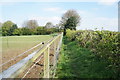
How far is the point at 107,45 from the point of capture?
5.94m

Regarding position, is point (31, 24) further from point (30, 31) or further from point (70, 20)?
point (70, 20)

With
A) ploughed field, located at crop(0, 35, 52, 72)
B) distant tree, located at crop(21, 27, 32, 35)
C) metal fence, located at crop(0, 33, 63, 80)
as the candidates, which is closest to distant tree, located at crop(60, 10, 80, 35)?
distant tree, located at crop(21, 27, 32, 35)

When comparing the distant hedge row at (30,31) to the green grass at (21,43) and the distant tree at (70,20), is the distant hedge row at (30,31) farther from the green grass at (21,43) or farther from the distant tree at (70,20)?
the green grass at (21,43)

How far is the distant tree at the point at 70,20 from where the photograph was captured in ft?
174

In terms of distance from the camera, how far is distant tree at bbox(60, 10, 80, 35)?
174 ft

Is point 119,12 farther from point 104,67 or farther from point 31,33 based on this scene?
point 31,33

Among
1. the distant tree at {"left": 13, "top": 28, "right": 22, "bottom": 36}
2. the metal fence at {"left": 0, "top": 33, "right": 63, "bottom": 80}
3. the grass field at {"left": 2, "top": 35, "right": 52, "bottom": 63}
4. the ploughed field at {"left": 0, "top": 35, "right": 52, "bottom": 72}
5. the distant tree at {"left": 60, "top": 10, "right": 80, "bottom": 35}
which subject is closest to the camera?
the metal fence at {"left": 0, "top": 33, "right": 63, "bottom": 80}

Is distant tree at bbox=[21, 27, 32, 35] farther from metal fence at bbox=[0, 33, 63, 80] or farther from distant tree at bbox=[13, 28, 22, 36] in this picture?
metal fence at bbox=[0, 33, 63, 80]

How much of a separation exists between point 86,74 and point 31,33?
5365cm

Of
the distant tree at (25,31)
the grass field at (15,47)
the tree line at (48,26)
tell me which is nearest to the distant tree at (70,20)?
the tree line at (48,26)

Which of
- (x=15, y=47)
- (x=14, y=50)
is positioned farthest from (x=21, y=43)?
(x=14, y=50)

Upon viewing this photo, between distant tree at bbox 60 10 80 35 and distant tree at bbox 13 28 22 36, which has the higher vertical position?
distant tree at bbox 60 10 80 35

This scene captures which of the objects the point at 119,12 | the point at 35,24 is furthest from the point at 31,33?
the point at 119,12

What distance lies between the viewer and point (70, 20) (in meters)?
54.2
